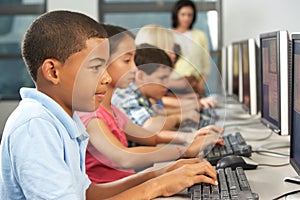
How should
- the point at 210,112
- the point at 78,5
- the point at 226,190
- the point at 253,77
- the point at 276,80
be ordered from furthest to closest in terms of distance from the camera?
1. the point at 78,5
2. the point at 210,112
3. the point at 253,77
4. the point at 276,80
5. the point at 226,190

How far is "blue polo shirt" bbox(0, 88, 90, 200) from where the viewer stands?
3.41ft

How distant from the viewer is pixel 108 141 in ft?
5.65

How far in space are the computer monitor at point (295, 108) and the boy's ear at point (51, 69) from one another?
0.58 m

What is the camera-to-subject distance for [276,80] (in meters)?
1.67

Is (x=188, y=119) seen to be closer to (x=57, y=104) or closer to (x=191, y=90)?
(x=191, y=90)

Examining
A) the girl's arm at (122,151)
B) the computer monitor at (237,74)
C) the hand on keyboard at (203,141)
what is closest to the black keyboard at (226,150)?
the hand on keyboard at (203,141)

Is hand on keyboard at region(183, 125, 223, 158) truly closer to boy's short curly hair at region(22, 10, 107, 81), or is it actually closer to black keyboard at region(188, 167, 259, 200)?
black keyboard at region(188, 167, 259, 200)

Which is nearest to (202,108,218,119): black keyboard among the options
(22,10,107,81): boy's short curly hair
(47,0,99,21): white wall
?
(22,10,107,81): boy's short curly hair

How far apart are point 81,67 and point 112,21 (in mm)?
3946

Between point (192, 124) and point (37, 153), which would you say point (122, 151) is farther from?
point (192, 124)

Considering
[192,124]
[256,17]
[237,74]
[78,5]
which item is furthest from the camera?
[78,5]

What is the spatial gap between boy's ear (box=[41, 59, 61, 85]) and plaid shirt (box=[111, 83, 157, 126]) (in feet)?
3.30

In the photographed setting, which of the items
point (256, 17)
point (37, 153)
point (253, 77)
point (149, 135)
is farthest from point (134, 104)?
point (256, 17)

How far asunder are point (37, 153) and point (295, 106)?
2.28 feet
